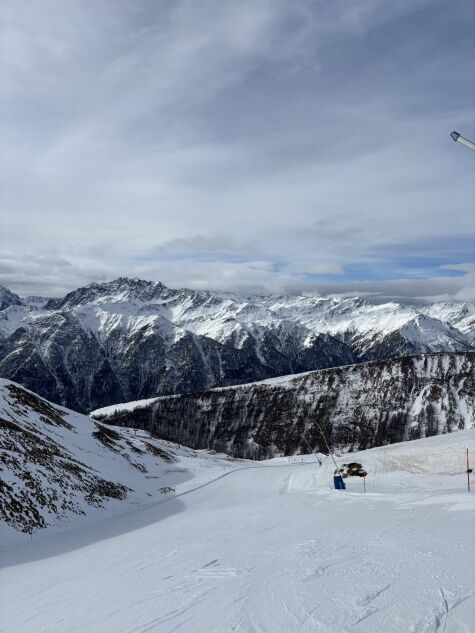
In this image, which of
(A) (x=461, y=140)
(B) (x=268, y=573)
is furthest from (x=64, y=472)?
(A) (x=461, y=140)

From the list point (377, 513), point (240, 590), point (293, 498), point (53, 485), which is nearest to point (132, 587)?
point (240, 590)

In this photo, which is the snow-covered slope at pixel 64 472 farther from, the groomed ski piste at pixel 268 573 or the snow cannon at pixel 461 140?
the snow cannon at pixel 461 140

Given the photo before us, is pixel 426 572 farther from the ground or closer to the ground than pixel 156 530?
farther from the ground

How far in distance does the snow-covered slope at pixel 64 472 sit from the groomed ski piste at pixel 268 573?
341 cm

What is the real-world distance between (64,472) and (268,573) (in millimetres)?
28661

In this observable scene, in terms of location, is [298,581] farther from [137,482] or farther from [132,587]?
[137,482]

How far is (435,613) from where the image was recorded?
8.91 meters

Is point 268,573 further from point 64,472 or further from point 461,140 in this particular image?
point 461,140

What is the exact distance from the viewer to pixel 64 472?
36.6 meters

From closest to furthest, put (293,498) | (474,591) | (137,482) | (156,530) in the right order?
(474,591), (156,530), (293,498), (137,482)

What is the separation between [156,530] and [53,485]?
1211 cm

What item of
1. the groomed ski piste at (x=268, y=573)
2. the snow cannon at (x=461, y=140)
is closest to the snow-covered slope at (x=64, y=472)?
the groomed ski piste at (x=268, y=573)

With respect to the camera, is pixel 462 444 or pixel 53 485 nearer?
pixel 53 485

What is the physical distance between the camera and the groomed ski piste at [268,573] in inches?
370
